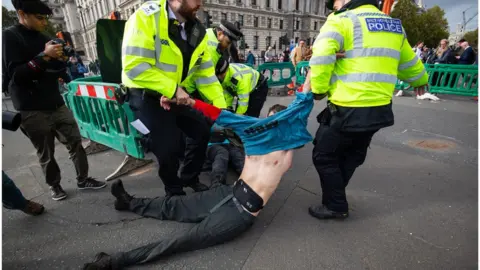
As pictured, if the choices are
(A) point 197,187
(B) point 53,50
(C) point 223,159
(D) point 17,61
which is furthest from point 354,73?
(D) point 17,61

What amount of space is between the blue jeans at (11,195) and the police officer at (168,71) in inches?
43.8

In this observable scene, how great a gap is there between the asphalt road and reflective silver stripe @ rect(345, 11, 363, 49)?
1441 mm

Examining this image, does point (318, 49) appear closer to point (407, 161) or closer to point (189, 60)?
point (189, 60)

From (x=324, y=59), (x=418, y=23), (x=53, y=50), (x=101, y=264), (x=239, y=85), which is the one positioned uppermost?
(x=418, y=23)

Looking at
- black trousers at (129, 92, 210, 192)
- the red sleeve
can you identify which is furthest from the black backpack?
the red sleeve

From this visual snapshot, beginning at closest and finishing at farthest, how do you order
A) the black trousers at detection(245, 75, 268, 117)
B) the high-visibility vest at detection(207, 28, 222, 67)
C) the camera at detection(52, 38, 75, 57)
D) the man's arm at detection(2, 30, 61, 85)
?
the man's arm at detection(2, 30, 61, 85) < the camera at detection(52, 38, 75, 57) < the high-visibility vest at detection(207, 28, 222, 67) < the black trousers at detection(245, 75, 268, 117)

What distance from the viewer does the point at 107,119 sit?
318 centimetres

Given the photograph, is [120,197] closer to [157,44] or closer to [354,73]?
[157,44]

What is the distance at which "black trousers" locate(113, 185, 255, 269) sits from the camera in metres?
1.72

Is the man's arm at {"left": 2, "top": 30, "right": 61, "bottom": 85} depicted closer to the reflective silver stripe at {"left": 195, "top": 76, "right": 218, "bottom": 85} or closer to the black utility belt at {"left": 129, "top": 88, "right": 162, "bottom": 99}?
the black utility belt at {"left": 129, "top": 88, "right": 162, "bottom": 99}

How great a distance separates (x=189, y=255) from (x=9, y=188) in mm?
1533

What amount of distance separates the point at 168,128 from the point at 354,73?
1458 mm

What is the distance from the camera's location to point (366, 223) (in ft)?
7.16

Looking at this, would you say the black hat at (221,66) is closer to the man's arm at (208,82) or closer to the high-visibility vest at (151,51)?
the man's arm at (208,82)
